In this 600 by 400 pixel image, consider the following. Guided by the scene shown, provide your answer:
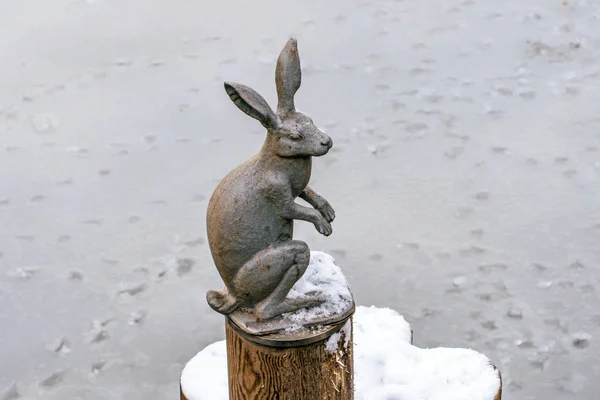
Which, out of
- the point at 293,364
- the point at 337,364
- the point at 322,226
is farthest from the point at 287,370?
the point at 322,226

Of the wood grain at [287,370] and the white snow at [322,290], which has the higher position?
the white snow at [322,290]

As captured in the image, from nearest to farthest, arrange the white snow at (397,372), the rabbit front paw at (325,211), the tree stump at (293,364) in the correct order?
1. the tree stump at (293,364)
2. the rabbit front paw at (325,211)
3. the white snow at (397,372)

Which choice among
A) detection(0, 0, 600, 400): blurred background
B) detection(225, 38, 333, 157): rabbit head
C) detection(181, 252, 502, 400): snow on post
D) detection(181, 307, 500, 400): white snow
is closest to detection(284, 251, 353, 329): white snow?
detection(181, 252, 502, 400): snow on post

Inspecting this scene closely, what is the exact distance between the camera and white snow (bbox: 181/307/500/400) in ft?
11.0

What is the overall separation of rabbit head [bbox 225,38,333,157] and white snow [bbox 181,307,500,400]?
1262mm

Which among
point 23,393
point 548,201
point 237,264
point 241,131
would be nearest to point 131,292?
point 23,393

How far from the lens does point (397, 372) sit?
3.50m

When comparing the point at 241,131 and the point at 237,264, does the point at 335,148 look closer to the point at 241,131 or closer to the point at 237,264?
the point at 241,131

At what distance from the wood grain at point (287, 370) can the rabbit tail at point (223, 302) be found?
84 mm

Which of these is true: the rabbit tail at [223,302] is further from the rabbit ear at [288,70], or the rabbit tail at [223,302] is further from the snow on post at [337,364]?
the rabbit ear at [288,70]

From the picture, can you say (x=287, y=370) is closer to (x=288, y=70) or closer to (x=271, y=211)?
(x=271, y=211)

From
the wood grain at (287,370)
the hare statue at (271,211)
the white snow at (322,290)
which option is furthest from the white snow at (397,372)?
the hare statue at (271,211)

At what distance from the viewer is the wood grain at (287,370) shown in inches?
102

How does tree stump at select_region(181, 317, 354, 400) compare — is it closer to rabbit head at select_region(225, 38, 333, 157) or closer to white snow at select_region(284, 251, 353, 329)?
white snow at select_region(284, 251, 353, 329)
